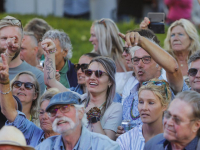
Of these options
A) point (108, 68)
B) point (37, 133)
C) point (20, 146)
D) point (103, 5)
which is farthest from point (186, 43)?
point (103, 5)

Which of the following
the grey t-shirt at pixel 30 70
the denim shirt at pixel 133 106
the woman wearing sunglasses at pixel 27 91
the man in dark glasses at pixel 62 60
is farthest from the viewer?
the man in dark glasses at pixel 62 60

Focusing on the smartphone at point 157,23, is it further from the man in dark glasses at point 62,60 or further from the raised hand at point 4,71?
the raised hand at point 4,71

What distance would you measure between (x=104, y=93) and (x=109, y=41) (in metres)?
1.44

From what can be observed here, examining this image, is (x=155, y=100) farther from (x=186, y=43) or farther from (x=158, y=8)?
(x=158, y=8)

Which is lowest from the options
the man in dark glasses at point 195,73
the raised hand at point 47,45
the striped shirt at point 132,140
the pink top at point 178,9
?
the striped shirt at point 132,140

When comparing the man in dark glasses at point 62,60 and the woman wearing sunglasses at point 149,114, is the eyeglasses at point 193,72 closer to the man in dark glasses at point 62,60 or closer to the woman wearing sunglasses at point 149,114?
the woman wearing sunglasses at point 149,114

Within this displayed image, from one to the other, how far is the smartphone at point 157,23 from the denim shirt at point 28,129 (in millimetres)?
2254

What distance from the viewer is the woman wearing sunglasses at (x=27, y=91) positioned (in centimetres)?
544

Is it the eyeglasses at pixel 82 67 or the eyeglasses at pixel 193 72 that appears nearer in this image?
the eyeglasses at pixel 193 72

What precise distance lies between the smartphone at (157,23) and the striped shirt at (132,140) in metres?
2.01

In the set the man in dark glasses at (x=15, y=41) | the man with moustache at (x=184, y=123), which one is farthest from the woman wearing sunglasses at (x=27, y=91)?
the man with moustache at (x=184, y=123)

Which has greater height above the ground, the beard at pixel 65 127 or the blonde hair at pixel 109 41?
the blonde hair at pixel 109 41

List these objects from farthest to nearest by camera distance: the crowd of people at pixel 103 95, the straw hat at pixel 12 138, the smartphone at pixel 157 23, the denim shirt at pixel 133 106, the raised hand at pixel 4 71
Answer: the smartphone at pixel 157 23, the denim shirt at pixel 133 106, the raised hand at pixel 4 71, the crowd of people at pixel 103 95, the straw hat at pixel 12 138

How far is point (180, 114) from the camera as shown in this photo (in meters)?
3.79
